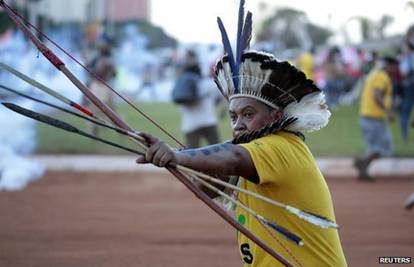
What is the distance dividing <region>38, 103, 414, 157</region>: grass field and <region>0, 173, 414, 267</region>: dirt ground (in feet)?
7.19

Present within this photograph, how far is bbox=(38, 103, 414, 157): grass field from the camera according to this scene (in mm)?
17078

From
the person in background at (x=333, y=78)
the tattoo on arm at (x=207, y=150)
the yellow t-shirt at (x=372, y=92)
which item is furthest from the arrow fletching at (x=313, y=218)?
the person in background at (x=333, y=78)

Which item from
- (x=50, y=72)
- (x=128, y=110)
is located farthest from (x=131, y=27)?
(x=50, y=72)

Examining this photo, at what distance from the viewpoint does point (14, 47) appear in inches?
986

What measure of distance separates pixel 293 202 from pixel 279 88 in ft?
1.81

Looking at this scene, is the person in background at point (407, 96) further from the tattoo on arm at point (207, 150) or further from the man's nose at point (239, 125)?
the tattoo on arm at point (207, 150)

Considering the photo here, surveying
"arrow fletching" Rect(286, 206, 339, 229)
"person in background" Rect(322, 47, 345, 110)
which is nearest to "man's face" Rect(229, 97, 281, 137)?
"arrow fletching" Rect(286, 206, 339, 229)

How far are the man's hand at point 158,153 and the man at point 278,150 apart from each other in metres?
0.23

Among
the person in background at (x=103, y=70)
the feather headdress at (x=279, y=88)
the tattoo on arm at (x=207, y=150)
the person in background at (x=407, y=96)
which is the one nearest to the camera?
the tattoo on arm at (x=207, y=150)

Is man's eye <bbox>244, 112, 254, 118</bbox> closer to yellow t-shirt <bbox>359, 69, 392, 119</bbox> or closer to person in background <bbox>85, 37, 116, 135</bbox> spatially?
yellow t-shirt <bbox>359, 69, 392, 119</bbox>

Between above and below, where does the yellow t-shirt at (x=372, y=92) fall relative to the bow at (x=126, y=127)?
above

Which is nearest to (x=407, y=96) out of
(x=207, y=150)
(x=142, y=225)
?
(x=142, y=225)

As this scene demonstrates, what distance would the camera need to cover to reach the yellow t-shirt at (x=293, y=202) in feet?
11.9

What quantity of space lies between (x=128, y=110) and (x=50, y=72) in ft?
13.9
